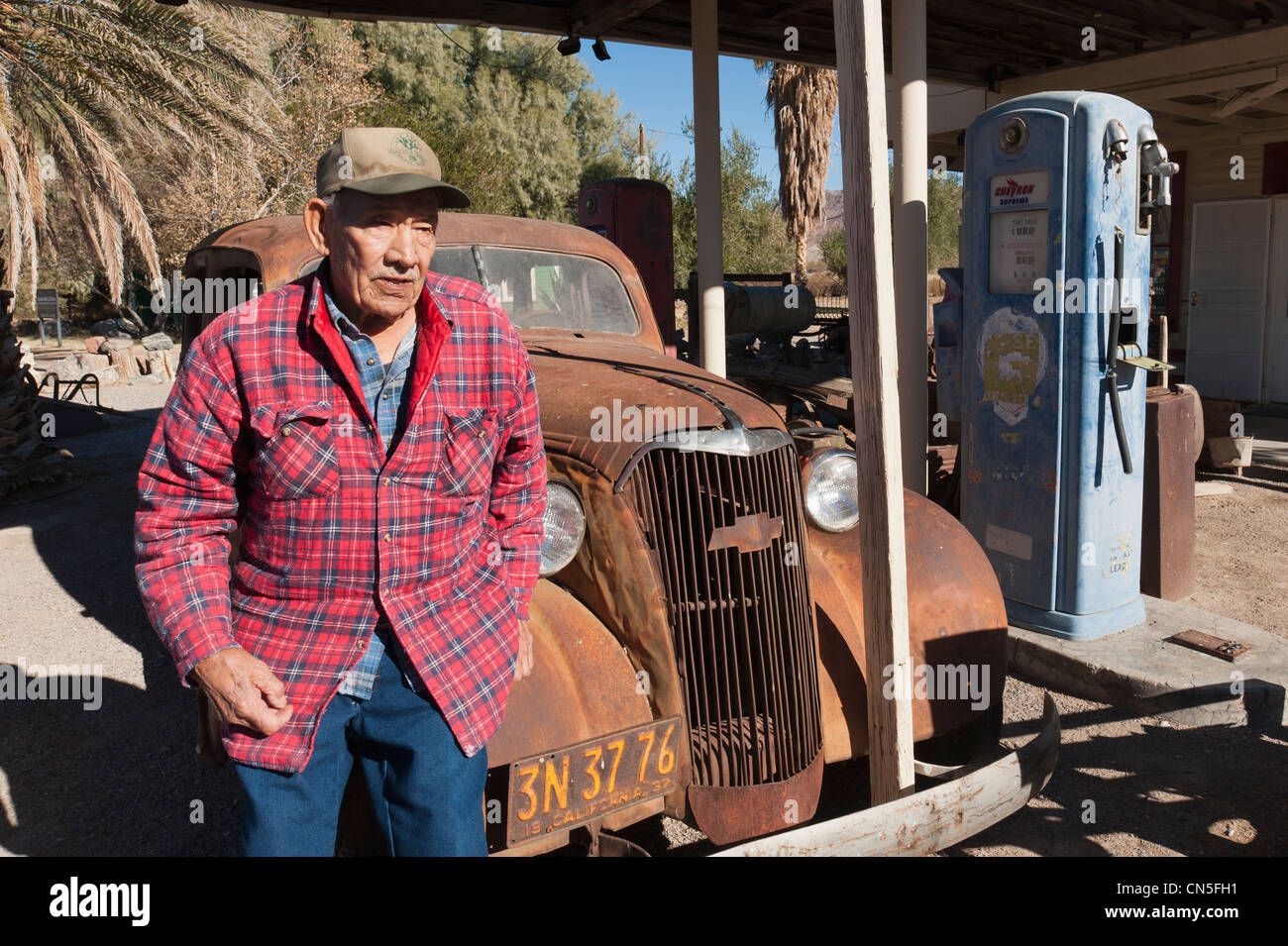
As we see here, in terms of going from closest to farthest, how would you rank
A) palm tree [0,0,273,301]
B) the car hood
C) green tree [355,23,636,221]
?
1. the car hood
2. palm tree [0,0,273,301]
3. green tree [355,23,636,221]

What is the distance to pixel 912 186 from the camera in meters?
6.07

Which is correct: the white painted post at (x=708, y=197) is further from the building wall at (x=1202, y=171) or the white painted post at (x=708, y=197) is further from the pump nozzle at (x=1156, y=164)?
the building wall at (x=1202, y=171)

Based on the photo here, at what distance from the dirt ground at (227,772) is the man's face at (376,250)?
223 cm

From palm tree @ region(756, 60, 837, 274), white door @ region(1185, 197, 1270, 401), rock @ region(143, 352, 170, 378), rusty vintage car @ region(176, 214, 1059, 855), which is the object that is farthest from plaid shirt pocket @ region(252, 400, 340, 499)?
palm tree @ region(756, 60, 837, 274)

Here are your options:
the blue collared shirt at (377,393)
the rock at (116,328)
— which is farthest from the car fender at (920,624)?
the rock at (116,328)

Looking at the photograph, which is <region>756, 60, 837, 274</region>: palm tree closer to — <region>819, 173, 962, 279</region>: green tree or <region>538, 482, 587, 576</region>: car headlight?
<region>819, 173, 962, 279</region>: green tree

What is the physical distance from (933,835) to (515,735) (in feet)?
3.73

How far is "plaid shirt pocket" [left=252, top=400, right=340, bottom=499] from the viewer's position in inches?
73.8

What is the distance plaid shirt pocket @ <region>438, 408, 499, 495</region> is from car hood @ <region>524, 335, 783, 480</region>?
2.71 feet

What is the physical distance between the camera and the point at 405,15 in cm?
753

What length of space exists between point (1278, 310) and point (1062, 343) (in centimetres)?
923

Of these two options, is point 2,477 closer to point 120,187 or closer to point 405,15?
point 120,187
